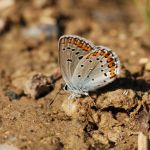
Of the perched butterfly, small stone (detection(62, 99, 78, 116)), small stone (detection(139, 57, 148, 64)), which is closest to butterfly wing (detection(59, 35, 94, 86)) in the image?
the perched butterfly

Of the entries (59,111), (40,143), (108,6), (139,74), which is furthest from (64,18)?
(40,143)

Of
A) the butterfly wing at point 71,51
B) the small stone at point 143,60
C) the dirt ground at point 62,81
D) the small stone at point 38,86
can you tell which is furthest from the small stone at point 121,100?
the small stone at point 143,60

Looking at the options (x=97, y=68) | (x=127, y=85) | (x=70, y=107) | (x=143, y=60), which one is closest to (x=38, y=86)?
(x=70, y=107)

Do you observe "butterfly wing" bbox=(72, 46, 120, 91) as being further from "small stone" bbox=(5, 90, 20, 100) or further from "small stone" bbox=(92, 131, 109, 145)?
"small stone" bbox=(5, 90, 20, 100)

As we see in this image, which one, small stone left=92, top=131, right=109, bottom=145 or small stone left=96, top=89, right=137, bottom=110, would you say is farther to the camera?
small stone left=96, top=89, right=137, bottom=110

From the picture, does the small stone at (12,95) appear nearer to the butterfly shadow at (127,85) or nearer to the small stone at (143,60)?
the butterfly shadow at (127,85)

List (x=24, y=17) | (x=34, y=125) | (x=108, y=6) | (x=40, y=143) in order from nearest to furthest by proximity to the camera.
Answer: (x=40, y=143), (x=34, y=125), (x=24, y=17), (x=108, y=6)

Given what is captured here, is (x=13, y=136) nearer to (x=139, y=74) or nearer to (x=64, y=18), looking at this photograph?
(x=139, y=74)

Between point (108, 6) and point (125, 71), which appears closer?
point (125, 71)
